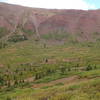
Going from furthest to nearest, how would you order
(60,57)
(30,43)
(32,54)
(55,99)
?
(30,43), (32,54), (60,57), (55,99)

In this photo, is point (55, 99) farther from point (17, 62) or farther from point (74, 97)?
point (17, 62)

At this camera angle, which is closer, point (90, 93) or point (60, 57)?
point (90, 93)

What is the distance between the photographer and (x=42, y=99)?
110 ft

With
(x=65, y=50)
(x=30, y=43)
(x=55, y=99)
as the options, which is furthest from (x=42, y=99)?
(x=30, y=43)

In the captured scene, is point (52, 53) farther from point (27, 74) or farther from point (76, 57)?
point (27, 74)

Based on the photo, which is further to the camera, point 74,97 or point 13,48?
point 13,48

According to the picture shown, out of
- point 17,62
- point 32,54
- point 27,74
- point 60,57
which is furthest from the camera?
point 32,54

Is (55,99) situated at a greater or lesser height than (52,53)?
greater

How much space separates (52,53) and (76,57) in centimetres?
2178

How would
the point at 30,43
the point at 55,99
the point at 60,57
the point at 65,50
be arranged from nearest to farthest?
the point at 55,99, the point at 60,57, the point at 65,50, the point at 30,43

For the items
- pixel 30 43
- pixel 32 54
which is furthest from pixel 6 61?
pixel 30 43

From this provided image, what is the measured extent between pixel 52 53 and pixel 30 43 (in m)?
42.0

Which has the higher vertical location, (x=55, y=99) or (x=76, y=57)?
(x=55, y=99)

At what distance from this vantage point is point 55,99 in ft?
100
